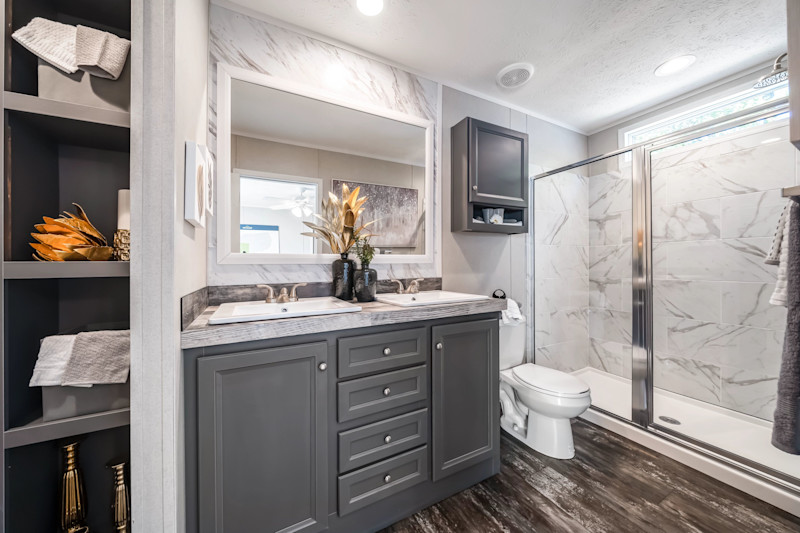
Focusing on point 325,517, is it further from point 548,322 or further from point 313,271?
point 548,322

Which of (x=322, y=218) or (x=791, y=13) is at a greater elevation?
(x=791, y=13)

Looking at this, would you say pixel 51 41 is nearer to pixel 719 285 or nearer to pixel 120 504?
pixel 120 504

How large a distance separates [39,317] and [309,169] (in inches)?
47.5

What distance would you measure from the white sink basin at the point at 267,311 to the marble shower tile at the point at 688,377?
93.1 inches

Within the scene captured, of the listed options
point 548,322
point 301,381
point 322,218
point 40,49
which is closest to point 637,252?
point 548,322

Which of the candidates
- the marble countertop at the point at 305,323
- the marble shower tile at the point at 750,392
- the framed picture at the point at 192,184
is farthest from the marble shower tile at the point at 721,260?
the framed picture at the point at 192,184

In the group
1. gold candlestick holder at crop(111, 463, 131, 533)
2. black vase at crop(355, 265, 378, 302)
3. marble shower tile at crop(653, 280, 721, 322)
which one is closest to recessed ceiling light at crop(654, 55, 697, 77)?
marble shower tile at crop(653, 280, 721, 322)

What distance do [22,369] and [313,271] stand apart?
1.08 meters

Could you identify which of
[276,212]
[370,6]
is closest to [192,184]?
[276,212]

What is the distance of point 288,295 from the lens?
1610mm

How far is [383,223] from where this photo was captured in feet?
6.37

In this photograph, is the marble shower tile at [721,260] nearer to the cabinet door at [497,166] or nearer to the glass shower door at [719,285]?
the glass shower door at [719,285]

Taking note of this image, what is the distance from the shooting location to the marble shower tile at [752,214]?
1.95 m

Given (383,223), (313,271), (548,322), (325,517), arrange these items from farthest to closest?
1. (548,322)
2. (383,223)
3. (313,271)
4. (325,517)
